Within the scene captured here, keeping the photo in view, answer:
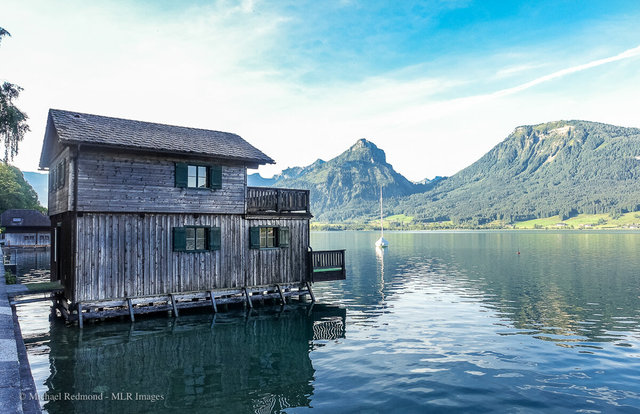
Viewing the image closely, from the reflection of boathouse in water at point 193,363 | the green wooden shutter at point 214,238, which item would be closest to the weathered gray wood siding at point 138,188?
the green wooden shutter at point 214,238

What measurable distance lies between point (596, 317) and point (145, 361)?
26.1 m

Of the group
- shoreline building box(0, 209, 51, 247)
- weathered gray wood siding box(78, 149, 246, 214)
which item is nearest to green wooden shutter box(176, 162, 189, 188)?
weathered gray wood siding box(78, 149, 246, 214)

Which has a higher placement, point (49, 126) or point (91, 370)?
point (49, 126)

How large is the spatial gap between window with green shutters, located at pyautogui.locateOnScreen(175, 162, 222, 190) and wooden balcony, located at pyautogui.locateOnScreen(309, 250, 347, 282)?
8286 mm

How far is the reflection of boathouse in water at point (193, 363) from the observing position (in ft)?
40.9

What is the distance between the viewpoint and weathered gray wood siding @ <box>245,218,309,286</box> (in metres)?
25.6

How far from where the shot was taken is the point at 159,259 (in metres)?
22.1

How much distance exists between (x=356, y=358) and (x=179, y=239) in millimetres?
11724

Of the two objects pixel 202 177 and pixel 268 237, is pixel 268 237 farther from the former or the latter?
pixel 202 177

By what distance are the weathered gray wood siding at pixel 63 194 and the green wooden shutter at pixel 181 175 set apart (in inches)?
199

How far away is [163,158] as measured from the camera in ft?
73.7

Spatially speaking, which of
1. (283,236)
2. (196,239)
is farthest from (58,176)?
(283,236)

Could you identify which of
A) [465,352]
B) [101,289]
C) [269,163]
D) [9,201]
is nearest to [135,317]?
[101,289]

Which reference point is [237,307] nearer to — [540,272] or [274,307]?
[274,307]
